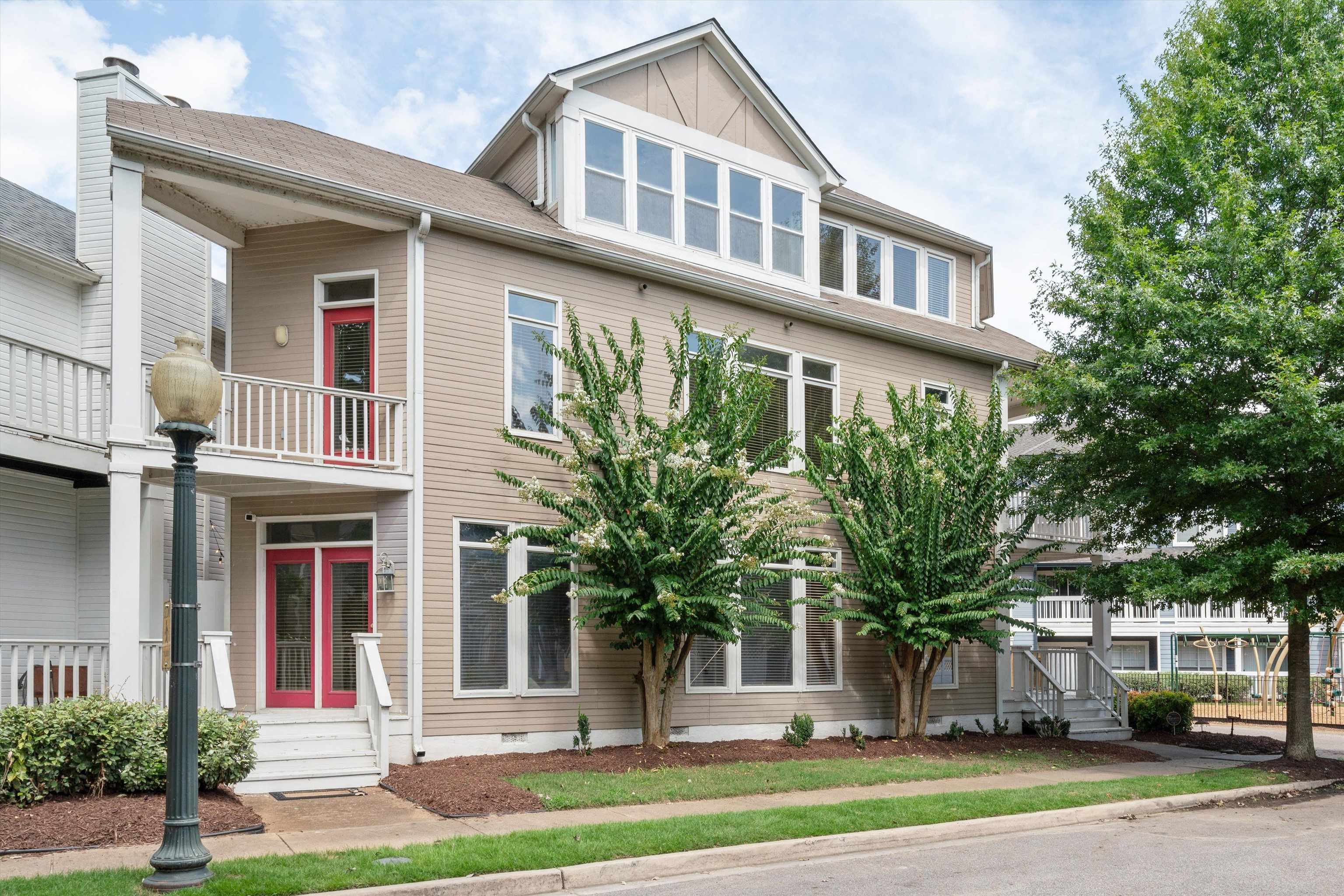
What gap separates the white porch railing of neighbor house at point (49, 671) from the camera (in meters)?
11.0

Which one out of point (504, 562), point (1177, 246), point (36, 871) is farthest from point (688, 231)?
point (36, 871)

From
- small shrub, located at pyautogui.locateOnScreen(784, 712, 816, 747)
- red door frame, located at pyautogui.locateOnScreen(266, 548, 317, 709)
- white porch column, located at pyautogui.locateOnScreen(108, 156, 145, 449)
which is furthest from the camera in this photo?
small shrub, located at pyautogui.locateOnScreen(784, 712, 816, 747)

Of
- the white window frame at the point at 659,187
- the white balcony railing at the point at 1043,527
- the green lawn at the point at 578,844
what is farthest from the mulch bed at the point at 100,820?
the white balcony railing at the point at 1043,527

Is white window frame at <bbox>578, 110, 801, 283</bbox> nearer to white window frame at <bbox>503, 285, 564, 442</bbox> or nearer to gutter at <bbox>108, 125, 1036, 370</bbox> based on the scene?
gutter at <bbox>108, 125, 1036, 370</bbox>

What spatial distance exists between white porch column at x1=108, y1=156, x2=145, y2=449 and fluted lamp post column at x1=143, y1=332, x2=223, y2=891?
4.38m

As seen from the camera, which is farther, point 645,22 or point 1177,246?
point 645,22

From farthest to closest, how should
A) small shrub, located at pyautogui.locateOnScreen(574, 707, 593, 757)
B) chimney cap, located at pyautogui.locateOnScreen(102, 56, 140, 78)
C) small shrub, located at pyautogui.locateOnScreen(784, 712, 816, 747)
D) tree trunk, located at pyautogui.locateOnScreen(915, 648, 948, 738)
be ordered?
chimney cap, located at pyautogui.locateOnScreen(102, 56, 140, 78) → tree trunk, located at pyautogui.locateOnScreen(915, 648, 948, 738) → small shrub, located at pyautogui.locateOnScreen(784, 712, 816, 747) → small shrub, located at pyautogui.locateOnScreen(574, 707, 593, 757)

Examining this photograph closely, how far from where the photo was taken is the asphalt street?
7.86 m

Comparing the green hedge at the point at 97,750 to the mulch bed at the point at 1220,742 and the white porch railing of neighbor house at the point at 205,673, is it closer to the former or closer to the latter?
the white porch railing of neighbor house at the point at 205,673

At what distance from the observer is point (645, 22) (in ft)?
58.5

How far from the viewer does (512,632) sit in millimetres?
13938

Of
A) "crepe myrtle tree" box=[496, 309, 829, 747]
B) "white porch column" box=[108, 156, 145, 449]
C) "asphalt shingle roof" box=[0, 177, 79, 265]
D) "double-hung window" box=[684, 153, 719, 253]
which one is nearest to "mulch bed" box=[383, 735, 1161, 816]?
"crepe myrtle tree" box=[496, 309, 829, 747]

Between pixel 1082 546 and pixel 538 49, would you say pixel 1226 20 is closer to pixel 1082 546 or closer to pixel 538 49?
pixel 1082 546

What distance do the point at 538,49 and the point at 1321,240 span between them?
11658 millimetres
